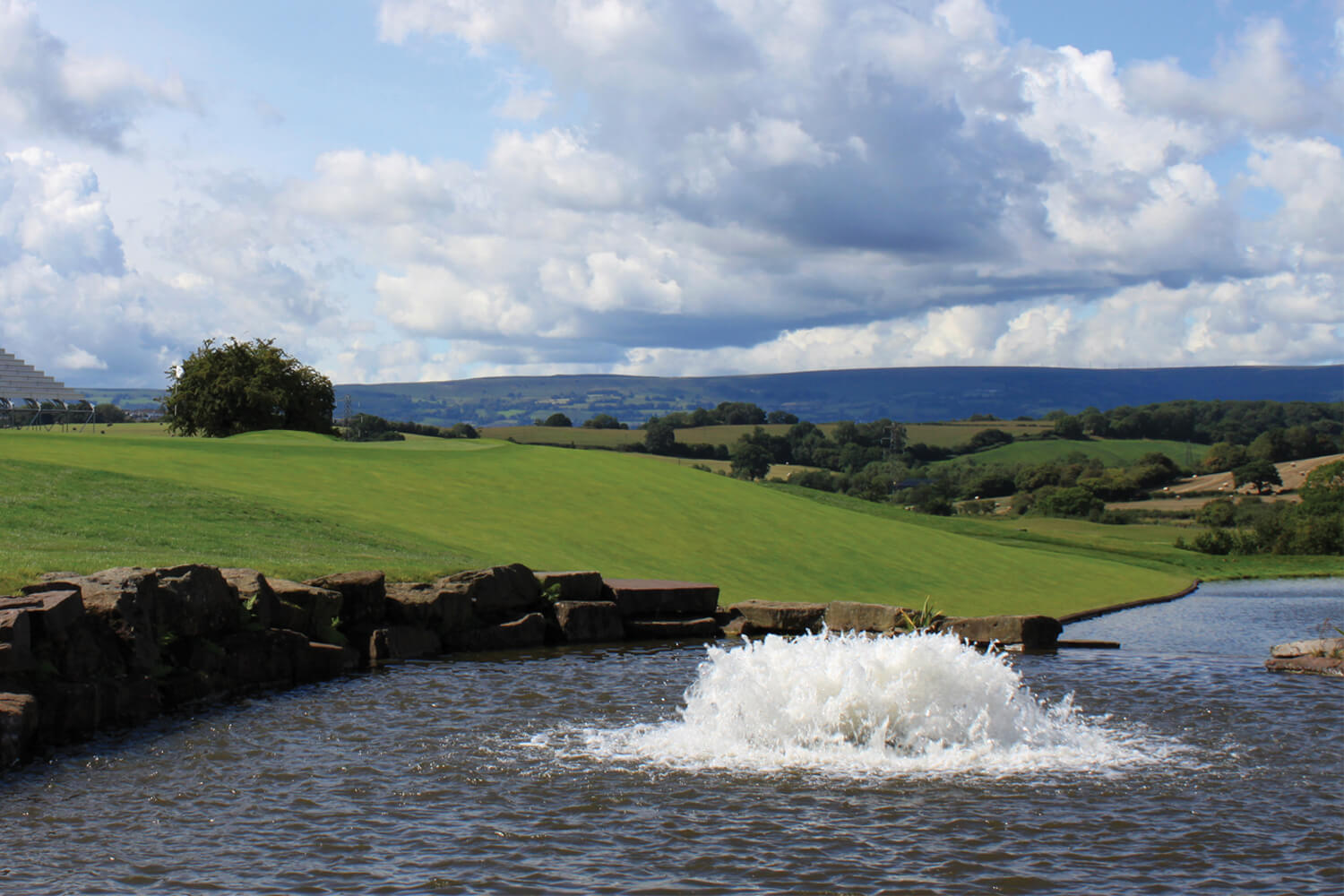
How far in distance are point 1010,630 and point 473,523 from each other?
19254mm

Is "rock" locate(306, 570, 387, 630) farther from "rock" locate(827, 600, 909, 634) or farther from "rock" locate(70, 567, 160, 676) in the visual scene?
"rock" locate(827, 600, 909, 634)

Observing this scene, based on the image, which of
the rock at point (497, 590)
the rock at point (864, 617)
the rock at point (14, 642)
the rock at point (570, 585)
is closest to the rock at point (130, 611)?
the rock at point (14, 642)

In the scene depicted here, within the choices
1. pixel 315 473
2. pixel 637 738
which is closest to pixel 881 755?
pixel 637 738

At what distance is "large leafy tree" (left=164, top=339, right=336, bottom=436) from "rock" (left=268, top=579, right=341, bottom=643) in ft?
189

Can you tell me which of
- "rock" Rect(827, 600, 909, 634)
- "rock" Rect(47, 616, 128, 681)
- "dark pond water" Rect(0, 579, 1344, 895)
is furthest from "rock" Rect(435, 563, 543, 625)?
"rock" Rect(47, 616, 128, 681)

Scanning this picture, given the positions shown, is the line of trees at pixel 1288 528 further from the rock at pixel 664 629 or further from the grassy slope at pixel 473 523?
the rock at pixel 664 629

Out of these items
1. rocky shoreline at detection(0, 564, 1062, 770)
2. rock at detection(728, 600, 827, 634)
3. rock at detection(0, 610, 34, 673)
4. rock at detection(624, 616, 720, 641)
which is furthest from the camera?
rock at detection(728, 600, 827, 634)

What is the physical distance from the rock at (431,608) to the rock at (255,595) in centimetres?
347

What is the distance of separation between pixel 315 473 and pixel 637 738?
31785 millimetres

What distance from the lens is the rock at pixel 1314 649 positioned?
2462cm

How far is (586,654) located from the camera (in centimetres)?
2512

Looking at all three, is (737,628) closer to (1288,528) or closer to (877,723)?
(877,723)

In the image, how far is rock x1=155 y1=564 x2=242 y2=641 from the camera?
18.7 metres

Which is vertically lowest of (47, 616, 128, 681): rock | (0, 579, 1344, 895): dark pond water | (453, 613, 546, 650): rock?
(453, 613, 546, 650): rock
